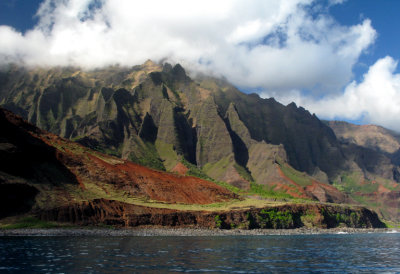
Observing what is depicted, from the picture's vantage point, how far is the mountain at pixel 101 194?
11425 centimetres

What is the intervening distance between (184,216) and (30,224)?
160 feet

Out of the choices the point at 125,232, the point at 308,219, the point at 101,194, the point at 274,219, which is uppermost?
the point at 101,194

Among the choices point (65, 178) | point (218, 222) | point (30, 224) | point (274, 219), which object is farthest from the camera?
point (274, 219)

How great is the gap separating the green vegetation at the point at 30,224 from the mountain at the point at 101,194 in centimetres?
70

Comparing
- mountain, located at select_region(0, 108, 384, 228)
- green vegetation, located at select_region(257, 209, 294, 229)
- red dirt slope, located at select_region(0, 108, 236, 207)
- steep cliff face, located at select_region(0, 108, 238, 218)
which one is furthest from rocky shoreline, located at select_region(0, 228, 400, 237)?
red dirt slope, located at select_region(0, 108, 236, 207)

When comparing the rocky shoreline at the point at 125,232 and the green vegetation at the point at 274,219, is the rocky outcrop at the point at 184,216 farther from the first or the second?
the rocky shoreline at the point at 125,232

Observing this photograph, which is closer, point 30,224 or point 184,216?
point 30,224

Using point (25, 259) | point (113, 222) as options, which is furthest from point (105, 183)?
point (25, 259)

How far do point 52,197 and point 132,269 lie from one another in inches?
3082

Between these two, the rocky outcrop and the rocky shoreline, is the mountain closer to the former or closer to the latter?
the rocky outcrop

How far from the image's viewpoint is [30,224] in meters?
106

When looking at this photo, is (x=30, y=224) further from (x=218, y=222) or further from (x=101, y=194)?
(x=218, y=222)

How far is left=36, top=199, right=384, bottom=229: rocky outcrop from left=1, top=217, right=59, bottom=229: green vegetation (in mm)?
1896

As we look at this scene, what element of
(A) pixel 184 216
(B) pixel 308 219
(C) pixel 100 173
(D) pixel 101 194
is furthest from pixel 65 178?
(B) pixel 308 219
